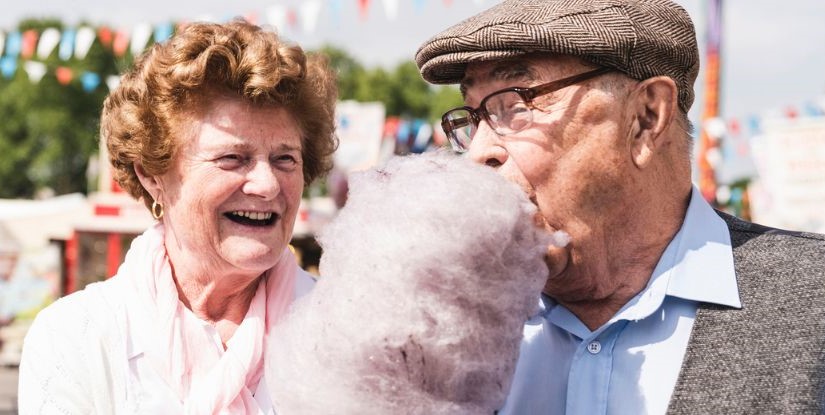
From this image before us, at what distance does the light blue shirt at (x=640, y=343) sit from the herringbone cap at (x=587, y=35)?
1.05 feet

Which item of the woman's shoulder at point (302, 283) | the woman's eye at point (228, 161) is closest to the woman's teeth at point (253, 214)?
the woman's eye at point (228, 161)

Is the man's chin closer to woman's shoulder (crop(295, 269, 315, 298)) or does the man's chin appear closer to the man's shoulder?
the man's shoulder

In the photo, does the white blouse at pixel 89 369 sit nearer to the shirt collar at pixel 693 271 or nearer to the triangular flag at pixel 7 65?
the shirt collar at pixel 693 271

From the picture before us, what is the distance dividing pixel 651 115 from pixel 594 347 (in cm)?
47

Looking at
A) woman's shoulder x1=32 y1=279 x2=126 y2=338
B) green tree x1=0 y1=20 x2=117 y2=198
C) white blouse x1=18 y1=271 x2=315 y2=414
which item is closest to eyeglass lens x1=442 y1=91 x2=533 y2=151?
white blouse x1=18 y1=271 x2=315 y2=414

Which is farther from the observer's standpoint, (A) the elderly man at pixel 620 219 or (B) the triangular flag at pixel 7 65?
(B) the triangular flag at pixel 7 65

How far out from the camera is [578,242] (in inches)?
67.6

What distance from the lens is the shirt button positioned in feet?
5.58

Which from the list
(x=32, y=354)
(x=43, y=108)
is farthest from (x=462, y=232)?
(x=43, y=108)

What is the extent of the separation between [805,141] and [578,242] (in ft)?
33.1

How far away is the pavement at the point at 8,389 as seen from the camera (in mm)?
10195

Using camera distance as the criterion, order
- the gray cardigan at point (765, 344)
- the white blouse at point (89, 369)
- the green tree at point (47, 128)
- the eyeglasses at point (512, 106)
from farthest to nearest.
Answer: the green tree at point (47, 128) → the white blouse at point (89, 369) → the eyeglasses at point (512, 106) → the gray cardigan at point (765, 344)

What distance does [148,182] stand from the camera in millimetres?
2625

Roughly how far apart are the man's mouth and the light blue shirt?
0.93 metres
